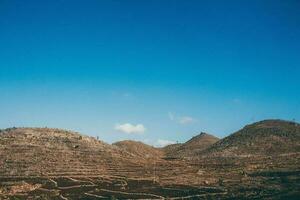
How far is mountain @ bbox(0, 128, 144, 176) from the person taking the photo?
136m

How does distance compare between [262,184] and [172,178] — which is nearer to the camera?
[262,184]

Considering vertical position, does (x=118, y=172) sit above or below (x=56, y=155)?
below

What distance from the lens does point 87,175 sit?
127625mm

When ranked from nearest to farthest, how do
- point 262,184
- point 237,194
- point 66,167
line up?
1. point 237,194
2. point 262,184
3. point 66,167

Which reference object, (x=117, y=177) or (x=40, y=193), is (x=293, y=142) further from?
(x=40, y=193)

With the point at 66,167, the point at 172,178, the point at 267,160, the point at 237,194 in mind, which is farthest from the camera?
the point at 267,160

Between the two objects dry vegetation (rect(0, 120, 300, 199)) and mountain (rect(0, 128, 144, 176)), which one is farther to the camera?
mountain (rect(0, 128, 144, 176))

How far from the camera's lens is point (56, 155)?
153 meters

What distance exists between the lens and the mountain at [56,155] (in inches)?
5335

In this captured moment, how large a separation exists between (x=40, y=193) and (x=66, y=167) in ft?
127

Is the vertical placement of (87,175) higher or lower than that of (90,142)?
lower

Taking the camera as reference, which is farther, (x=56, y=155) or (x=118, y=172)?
(x=56, y=155)

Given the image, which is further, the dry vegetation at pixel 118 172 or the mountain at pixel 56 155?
the mountain at pixel 56 155

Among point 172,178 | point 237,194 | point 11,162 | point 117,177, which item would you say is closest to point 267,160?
point 172,178
